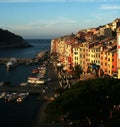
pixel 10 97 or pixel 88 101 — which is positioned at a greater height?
pixel 88 101

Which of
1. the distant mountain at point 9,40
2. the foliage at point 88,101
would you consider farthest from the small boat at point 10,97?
the distant mountain at point 9,40

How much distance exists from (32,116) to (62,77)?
14881 mm

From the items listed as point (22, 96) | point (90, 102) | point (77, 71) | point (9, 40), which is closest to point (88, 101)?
point (90, 102)

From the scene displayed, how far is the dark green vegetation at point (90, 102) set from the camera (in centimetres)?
1697

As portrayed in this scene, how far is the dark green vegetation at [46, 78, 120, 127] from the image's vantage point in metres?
17.0

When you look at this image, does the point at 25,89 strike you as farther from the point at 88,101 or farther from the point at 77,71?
the point at 88,101

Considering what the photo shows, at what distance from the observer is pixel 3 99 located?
3006 cm

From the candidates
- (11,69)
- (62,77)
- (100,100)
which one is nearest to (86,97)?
(100,100)

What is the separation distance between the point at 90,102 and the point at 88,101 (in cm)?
10

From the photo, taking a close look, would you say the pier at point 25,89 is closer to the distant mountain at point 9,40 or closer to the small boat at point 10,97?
the small boat at point 10,97

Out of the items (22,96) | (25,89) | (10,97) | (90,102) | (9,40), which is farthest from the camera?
(9,40)

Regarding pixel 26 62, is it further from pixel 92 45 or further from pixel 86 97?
pixel 86 97

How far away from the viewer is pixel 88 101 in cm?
1725

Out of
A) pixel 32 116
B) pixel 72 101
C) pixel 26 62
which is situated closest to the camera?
pixel 72 101
